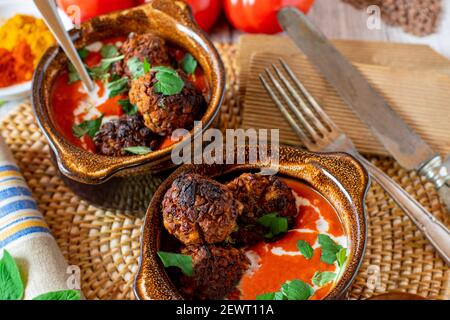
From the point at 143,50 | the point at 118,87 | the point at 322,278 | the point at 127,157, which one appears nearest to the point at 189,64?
the point at 143,50

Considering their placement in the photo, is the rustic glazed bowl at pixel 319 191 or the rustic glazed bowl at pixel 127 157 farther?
the rustic glazed bowl at pixel 127 157

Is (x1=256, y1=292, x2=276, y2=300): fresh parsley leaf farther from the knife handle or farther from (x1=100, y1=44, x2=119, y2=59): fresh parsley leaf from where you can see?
(x1=100, y1=44, x2=119, y2=59): fresh parsley leaf

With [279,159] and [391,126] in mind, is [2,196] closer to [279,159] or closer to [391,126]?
[279,159]

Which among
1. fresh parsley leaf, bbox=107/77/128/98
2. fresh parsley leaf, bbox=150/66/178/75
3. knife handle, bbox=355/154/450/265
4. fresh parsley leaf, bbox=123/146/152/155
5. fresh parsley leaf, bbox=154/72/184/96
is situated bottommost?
knife handle, bbox=355/154/450/265

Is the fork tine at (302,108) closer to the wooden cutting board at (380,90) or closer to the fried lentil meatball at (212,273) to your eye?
the wooden cutting board at (380,90)

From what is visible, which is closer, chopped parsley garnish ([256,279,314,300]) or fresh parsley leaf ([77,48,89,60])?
chopped parsley garnish ([256,279,314,300])

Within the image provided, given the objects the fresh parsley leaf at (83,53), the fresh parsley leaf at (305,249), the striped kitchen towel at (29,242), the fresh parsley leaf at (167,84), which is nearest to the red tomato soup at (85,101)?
the fresh parsley leaf at (83,53)

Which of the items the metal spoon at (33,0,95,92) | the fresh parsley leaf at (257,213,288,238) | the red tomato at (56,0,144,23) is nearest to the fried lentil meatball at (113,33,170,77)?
the metal spoon at (33,0,95,92)
